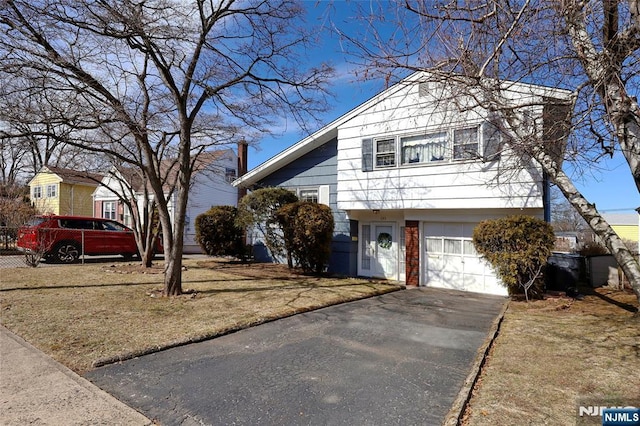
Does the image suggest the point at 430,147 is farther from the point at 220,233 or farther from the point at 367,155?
the point at 220,233

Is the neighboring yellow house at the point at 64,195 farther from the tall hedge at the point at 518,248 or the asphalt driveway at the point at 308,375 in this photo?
the tall hedge at the point at 518,248

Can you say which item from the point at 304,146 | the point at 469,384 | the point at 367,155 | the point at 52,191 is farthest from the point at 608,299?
the point at 52,191

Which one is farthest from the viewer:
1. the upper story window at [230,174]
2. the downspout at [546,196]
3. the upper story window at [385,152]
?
the upper story window at [230,174]

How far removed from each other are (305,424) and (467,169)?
27.4 ft

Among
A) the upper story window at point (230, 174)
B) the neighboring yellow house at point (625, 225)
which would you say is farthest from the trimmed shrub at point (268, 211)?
the neighboring yellow house at point (625, 225)

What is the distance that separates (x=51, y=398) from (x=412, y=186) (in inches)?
371

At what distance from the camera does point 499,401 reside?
3602 mm

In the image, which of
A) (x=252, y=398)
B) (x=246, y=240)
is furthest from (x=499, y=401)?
(x=246, y=240)

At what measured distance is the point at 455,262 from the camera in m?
11.0

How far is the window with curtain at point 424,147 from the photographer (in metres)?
10.4

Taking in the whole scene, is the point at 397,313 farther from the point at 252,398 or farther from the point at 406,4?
the point at 406,4

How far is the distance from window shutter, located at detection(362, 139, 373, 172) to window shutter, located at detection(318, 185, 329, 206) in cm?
204

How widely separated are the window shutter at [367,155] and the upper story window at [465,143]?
2.66 meters

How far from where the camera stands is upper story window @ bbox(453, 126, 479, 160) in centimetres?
969
